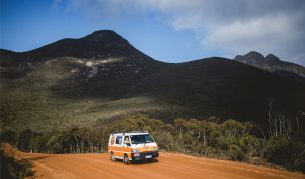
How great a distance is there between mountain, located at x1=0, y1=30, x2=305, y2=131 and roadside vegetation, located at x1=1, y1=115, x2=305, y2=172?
1336cm

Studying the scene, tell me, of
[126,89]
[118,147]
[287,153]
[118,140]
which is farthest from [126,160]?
[126,89]

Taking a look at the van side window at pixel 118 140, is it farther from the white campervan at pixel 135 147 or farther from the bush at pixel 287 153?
the bush at pixel 287 153

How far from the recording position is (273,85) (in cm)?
11131

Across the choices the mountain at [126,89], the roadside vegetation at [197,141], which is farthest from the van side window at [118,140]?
the mountain at [126,89]

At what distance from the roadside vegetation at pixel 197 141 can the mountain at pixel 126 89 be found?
526 inches

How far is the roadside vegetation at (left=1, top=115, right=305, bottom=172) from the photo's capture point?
54.0ft

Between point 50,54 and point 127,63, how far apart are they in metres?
41.1

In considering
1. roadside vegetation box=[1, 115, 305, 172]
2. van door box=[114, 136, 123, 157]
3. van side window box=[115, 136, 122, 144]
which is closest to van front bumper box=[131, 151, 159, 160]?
van door box=[114, 136, 123, 157]

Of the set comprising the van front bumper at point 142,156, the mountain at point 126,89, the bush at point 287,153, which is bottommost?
the van front bumper at point 142,156

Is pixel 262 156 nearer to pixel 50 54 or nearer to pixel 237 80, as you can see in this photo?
pixel 237 80

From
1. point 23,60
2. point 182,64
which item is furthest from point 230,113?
point 23,60

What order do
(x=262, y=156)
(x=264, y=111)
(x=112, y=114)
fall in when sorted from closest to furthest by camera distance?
(x=262, y=156) < (x=112, y=114) < (x=264, y=111)

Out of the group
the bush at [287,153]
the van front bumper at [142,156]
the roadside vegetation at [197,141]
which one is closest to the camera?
the bush at [287,153]

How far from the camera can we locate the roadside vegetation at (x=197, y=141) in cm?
1647
